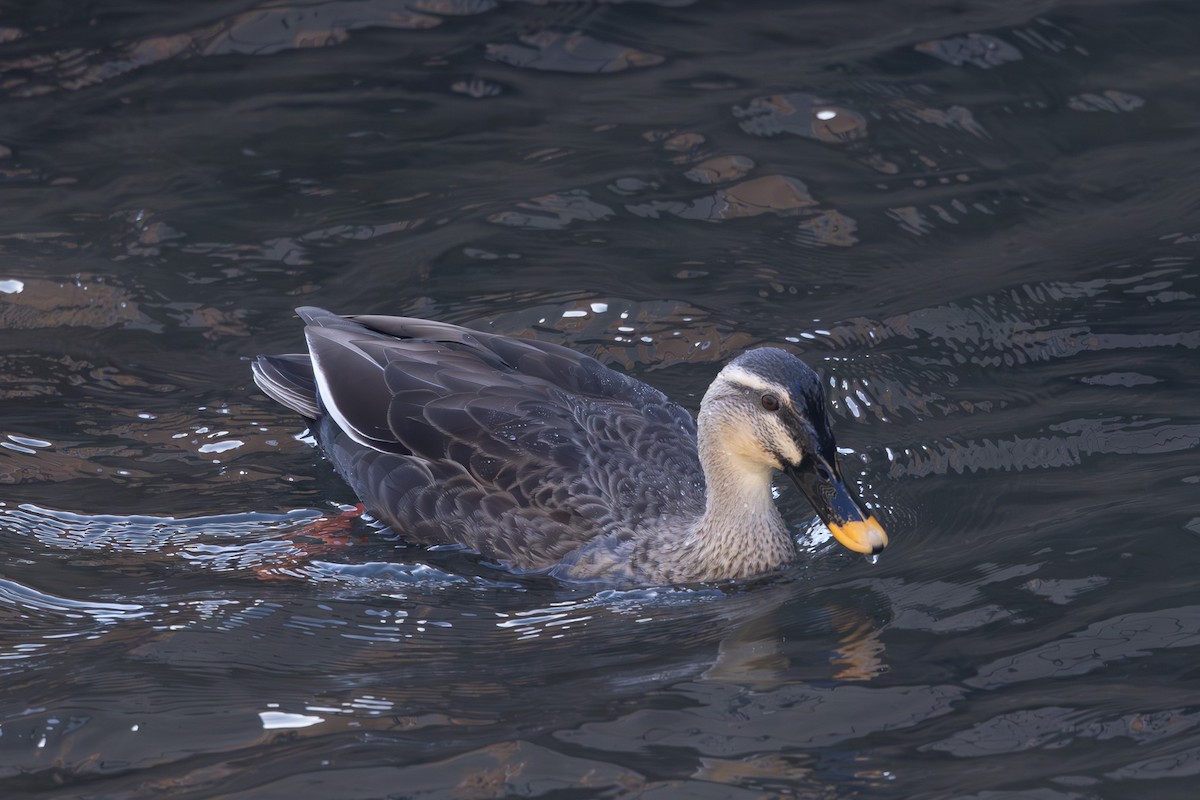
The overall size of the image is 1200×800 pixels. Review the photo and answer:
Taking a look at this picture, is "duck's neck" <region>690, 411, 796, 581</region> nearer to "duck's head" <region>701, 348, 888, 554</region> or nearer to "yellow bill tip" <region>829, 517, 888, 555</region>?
"duck's head" <region>701, 348, 888, 554</region>

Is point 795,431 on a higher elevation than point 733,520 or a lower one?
higher

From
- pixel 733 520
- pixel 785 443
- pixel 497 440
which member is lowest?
pixel 733 520

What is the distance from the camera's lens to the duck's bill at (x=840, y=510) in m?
6.53

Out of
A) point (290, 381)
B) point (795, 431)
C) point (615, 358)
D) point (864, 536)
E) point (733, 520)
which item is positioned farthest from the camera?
point (615, 358)

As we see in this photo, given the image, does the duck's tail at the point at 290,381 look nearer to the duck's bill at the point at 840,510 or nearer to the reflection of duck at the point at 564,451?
the reflection of duck at the point at 564,451

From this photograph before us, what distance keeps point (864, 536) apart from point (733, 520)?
73 centimetres

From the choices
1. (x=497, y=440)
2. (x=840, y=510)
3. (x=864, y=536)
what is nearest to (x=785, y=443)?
(x=840, y=510)

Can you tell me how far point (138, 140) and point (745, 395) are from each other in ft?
20.4

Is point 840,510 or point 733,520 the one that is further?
point 733,520

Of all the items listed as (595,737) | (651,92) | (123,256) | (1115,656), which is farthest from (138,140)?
(1115,656)

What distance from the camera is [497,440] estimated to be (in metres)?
7.40

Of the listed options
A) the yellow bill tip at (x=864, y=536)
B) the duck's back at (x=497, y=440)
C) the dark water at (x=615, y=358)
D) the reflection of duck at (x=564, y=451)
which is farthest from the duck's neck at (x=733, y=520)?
the yellow bill tip at (x=864, y=536)

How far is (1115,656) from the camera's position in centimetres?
574

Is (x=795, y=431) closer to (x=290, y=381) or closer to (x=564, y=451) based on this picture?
(x=564, y=451)
